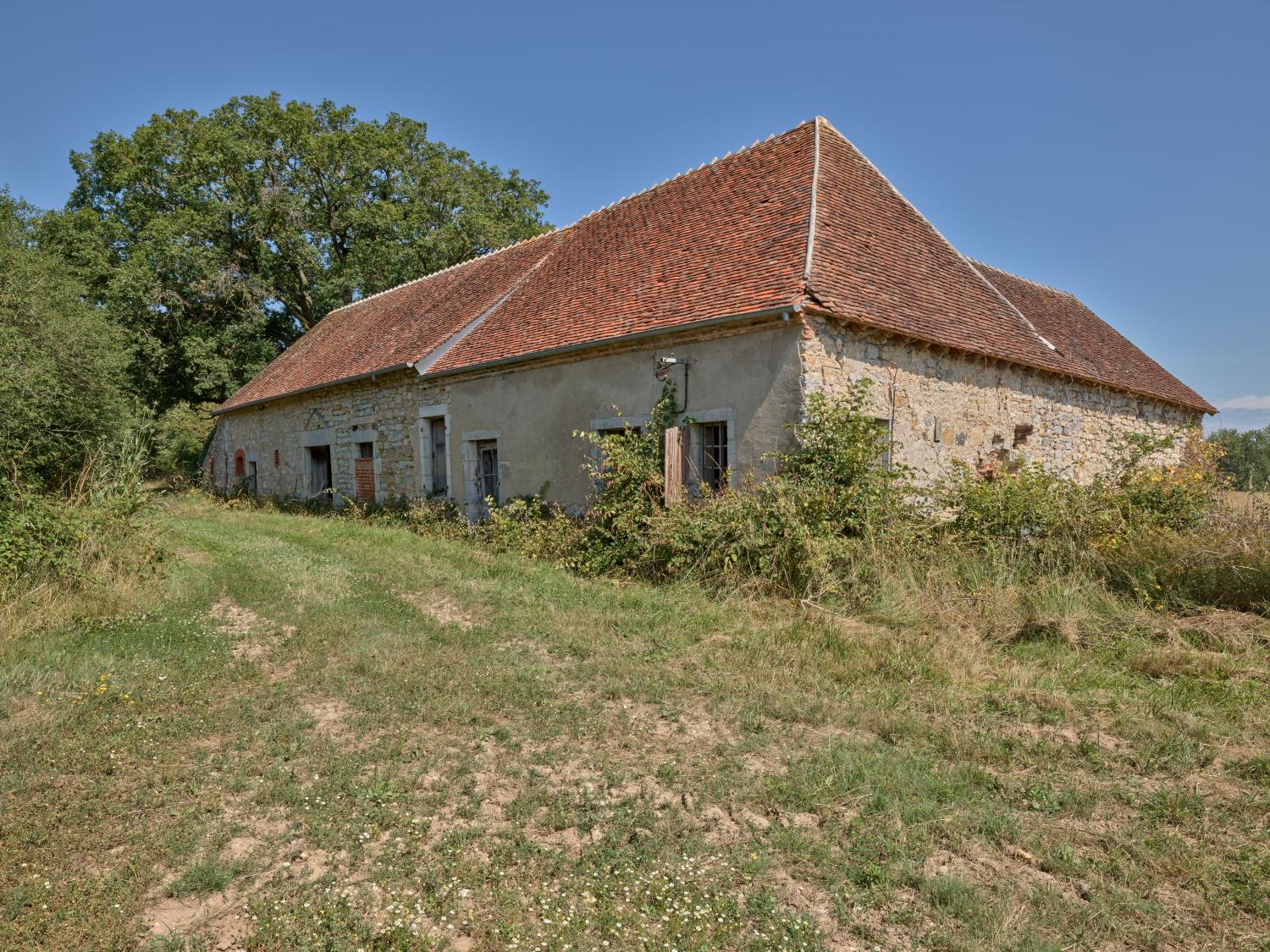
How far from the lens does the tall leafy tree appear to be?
21.8 meters

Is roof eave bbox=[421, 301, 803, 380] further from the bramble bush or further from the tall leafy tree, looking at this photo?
the tall leafy tree

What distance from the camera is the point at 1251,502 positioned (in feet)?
22.0

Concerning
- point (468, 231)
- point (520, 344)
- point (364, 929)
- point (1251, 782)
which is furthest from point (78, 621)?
point (468, 231)

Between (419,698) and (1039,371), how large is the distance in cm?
1018

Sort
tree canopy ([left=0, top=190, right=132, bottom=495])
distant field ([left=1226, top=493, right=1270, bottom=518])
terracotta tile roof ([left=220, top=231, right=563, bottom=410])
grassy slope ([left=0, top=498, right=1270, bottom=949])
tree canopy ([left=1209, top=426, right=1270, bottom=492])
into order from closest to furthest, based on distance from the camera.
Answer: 1. grassy slope ([left=0, top=498, right=1270, bottom=949])
2. distant field ([left=1226, top=493, right=1270, bottom=518])
3. tree canopy ([left=0, top=190, right=132, bottom=495])
4. terracotta tile roof ([left=220, top=231, right=563, bottom=410])
5. tree canopy ([left=1209, top=426, right=1270, bottom=492])

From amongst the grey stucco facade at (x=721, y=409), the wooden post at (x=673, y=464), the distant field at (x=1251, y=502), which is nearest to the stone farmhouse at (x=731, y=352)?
the grey stucco facade at (x=721, y=409)

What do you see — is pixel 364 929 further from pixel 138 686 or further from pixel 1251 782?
pixel 1251 782

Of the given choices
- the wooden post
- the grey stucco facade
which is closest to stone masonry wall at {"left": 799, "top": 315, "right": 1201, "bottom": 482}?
the grey stucco facade

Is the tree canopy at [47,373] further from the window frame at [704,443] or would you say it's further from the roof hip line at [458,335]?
the window frame at [704,443]

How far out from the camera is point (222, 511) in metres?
16.4

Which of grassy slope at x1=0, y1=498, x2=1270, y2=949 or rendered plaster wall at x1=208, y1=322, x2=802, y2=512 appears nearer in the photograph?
grassy slope at x1=0, y1=498, x2=1270, y2=949

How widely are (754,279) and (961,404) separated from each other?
3419mm

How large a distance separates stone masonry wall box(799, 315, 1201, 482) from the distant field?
1922mm

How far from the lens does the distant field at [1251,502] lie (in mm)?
6377
